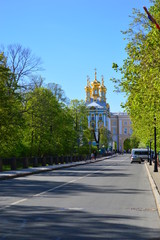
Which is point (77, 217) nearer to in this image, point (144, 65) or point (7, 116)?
point (144, 65)

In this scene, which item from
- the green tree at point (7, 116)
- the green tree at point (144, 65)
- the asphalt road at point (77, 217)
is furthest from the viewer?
the green tree at point (7, 116)

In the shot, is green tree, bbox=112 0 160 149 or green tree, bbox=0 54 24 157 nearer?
green tree, bbox=112 0 160 149

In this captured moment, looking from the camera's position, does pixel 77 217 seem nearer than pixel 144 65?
Yes

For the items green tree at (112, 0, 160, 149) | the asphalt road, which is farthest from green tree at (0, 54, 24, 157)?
the asphalt road

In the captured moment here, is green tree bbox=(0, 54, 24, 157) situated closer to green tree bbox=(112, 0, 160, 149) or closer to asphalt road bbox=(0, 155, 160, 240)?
green tree bbox=(112, 0, 160, 149)

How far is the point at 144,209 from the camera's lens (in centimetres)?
1512

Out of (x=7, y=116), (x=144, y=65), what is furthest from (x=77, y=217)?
(x=7, y=116)

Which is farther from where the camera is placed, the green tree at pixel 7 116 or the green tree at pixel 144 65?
the green tree at pixel 7 116

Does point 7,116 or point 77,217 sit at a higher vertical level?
point 7,116

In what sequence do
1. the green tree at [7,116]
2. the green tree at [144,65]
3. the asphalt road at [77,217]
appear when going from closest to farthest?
the asphalt road at [77,217]
the green tree at [144,65]
the green tree at [7,116]

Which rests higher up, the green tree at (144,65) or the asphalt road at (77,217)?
the green tree at (144,65)

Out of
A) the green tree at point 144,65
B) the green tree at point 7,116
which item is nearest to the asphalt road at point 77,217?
the green tree at point 144,65

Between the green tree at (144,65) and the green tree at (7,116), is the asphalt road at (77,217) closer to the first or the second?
the green tree at (144,65)

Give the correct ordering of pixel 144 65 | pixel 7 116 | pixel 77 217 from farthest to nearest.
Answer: pixel 7 116, pixel 144 65, pixel 77 217
